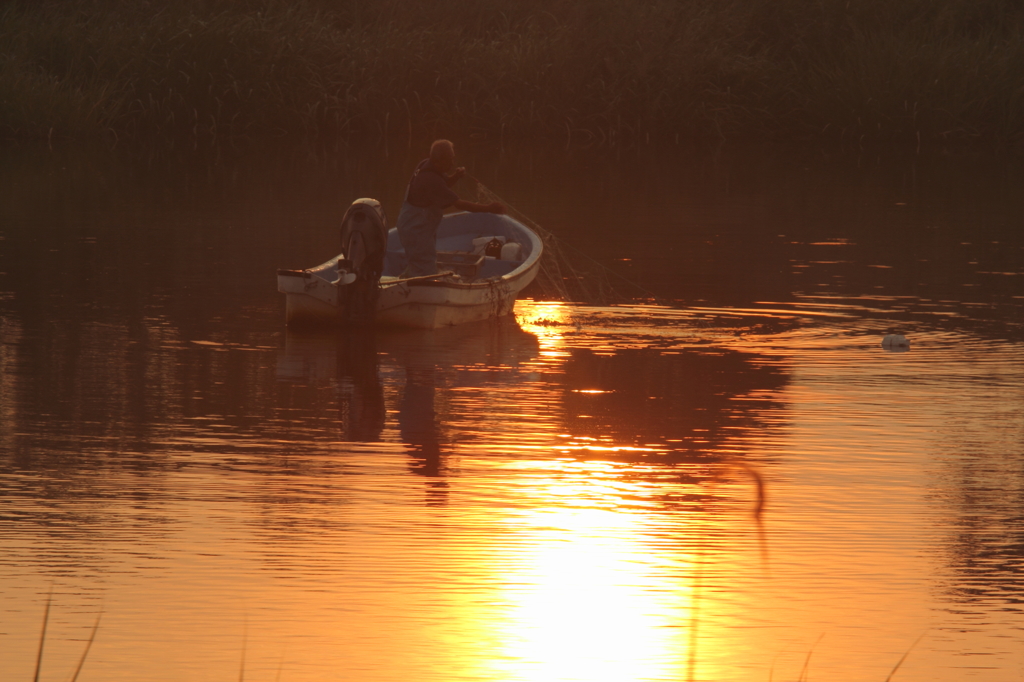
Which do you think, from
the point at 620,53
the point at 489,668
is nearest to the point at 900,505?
the point at 489,668

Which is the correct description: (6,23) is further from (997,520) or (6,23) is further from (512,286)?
(997,520)

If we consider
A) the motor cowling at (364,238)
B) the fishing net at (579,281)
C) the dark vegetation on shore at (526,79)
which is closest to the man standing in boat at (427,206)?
the motor cowling at (364,238)

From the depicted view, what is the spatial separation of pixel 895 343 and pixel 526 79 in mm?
24650

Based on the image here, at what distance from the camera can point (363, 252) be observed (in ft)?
47.1

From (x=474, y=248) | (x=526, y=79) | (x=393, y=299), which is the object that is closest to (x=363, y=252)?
(x=393, y=299)

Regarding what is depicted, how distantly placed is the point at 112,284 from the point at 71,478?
28.0 ft

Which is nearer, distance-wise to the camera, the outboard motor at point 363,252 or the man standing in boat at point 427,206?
the outboard motor at point 363,252

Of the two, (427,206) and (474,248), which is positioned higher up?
(427,206)

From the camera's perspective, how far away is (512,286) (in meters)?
16.0

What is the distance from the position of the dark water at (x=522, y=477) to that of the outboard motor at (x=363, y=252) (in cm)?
41

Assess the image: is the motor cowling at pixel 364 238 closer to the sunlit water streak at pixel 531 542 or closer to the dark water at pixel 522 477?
the dark water at pixel 522 477

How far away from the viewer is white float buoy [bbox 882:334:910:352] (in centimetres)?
1432

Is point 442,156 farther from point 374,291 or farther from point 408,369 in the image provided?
point 408,369

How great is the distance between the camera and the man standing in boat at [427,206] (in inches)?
595
